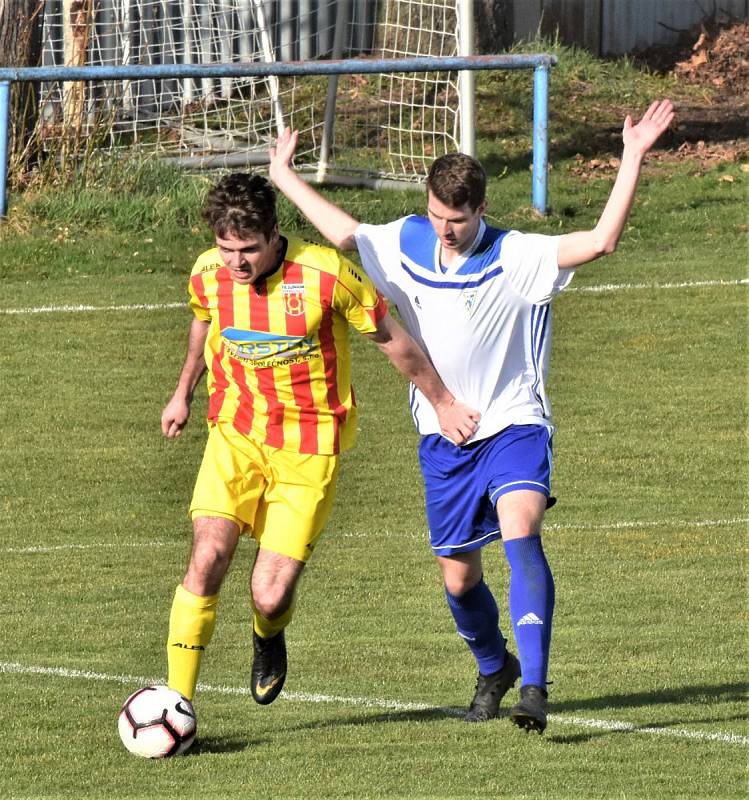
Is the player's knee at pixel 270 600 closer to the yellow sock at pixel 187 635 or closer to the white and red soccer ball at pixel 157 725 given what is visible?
the yellow sock at pixel 187 635

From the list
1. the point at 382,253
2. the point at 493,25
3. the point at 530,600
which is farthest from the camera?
the point at 493,25

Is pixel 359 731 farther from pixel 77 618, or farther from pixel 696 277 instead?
pixel 696 277

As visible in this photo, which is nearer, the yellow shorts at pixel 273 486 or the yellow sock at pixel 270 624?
the yellow shorts at pixel 273 486

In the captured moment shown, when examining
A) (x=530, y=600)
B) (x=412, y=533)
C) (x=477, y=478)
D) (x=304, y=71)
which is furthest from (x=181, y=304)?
(x=530, y=600)

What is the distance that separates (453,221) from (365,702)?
1972 mm

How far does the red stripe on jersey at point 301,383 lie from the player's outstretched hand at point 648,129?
1.27 m

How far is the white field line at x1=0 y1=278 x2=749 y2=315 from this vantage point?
14703 mm

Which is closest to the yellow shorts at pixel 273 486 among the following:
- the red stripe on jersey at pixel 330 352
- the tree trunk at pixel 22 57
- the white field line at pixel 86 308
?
the red stripe on jersey at pixel 330 352

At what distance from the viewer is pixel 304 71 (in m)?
15.3

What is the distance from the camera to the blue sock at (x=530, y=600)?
591 centimetres

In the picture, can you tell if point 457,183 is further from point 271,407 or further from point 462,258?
point 271,407

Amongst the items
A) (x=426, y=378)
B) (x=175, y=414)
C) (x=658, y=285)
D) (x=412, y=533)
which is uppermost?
(x=426, y=378)

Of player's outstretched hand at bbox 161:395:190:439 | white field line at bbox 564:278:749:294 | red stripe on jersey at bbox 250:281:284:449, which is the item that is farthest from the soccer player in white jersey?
white field line at bbox 564:278:749:294

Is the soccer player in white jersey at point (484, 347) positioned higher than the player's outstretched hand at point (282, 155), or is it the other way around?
the player's outstretched hand at point (282, 155)
